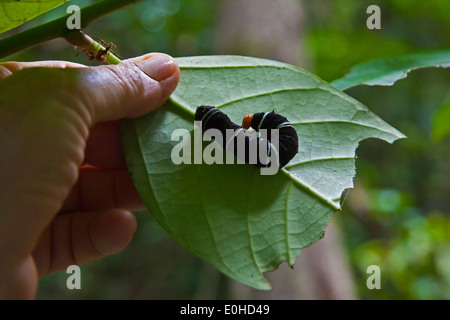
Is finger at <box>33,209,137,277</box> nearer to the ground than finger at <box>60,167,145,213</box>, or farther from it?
nearer to the ground

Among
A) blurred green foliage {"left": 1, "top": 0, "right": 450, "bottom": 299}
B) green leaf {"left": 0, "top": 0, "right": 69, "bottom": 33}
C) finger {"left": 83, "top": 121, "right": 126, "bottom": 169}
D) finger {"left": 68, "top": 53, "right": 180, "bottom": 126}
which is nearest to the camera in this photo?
finger {"left": 68, "top": 53, "right": 180, "bottom": 126}

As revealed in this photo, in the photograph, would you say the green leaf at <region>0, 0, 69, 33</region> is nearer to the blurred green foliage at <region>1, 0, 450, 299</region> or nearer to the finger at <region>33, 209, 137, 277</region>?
the finger at <region>33, 209, 137, 277</region>

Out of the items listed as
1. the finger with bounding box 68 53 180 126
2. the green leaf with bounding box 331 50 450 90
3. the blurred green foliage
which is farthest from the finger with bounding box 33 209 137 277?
the blurred green foliage

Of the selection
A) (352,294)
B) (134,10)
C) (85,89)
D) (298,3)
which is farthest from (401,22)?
(85,89)

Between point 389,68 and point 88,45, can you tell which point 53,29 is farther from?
A: point 389,68

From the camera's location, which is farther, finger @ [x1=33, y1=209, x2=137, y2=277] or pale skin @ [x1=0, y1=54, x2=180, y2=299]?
finger @ [x1=33, y1=209, x2=137, y2=277]

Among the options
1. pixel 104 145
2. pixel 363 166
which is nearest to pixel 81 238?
pixel 104 145

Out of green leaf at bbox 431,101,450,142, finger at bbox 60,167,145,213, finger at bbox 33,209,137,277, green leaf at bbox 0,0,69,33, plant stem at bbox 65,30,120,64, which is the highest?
green leaf at bbox 0,0,69,33

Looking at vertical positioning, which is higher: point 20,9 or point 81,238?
point 20,9
